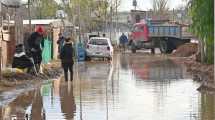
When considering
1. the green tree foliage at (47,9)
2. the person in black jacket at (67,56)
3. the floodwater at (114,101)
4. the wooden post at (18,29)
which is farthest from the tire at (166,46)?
the person in black jacket at (67,56)

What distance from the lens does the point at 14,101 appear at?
1684 cm

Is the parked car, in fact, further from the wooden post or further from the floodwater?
the floodwater

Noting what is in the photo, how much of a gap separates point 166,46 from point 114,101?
36475 millimetres

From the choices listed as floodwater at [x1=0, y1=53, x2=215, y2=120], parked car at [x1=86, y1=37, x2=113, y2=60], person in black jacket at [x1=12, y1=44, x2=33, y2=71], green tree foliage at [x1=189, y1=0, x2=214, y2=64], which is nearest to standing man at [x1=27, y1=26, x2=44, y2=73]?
person in black jacket at [x1=12, y1=44, x2=33, y2=71]

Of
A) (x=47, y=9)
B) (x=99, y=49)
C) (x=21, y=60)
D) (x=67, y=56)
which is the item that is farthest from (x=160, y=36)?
(x=21, y=60)

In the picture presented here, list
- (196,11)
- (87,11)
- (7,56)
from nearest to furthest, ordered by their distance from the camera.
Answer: (196,11) → (7,56) → (87,11)

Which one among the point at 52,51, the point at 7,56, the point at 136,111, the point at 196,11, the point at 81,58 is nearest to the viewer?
the point at 136,111

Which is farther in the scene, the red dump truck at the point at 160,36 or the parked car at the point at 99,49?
the red dump truck at the point at 160,36

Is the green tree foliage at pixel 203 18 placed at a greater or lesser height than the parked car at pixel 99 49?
greater

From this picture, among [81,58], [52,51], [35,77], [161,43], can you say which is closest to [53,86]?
[35,77]

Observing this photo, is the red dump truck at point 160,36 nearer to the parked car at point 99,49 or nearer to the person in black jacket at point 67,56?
the parked car at point 99,49

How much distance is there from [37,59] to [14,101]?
6.93 m

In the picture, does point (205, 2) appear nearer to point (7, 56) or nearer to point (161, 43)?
point (7, 56)

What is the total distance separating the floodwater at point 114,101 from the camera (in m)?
13.9
